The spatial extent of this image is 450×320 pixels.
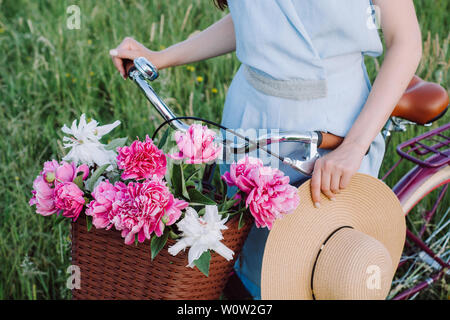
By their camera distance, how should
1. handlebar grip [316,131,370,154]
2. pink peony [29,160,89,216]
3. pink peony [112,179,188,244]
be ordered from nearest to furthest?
pink peony [112,179,188,244] < pink peony [29,160,89,216] < handlebar grip [316,131,370,154]

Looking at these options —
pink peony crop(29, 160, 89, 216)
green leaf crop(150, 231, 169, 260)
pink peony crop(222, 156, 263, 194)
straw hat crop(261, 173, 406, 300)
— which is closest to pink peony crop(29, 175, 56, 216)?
pink peony crop(29, 160, 89, 216)

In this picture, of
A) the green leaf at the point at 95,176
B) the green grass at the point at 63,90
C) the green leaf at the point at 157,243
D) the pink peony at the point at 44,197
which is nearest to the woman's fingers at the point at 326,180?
the green leaf at the point at 157,243

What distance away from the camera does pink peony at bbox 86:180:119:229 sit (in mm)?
940

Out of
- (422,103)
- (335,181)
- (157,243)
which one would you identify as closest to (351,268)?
(335,181)

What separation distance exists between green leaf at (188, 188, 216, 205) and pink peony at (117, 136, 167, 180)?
8 cm

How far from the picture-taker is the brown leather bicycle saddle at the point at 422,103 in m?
1.38

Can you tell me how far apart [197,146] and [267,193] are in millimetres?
168

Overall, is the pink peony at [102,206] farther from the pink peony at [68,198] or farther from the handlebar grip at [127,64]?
the handlebar grip at [127,64]

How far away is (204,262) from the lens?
0.97 m

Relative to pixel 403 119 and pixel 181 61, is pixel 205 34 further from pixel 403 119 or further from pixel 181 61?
pixel 403 119

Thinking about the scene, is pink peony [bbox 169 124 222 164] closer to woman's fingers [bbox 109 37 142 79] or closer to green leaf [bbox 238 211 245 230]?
green leaf [bbox 238 211 245 230]

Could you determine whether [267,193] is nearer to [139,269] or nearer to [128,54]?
[139,269]
